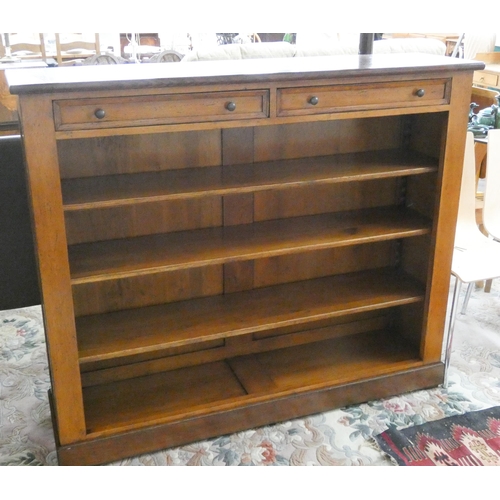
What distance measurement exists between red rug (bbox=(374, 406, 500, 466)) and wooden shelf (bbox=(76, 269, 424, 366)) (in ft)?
1.36

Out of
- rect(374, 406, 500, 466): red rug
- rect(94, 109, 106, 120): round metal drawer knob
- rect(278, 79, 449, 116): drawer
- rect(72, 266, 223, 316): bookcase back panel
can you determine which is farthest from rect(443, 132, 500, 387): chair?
rect(94, 109, 106, 120): round metal drawer knob

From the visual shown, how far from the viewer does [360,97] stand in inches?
66.1

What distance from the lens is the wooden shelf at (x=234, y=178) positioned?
5.17 feet

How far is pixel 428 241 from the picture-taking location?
2.04 meters

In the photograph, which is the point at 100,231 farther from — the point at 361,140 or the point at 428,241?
the point at 428,241

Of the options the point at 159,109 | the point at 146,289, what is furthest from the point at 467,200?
the point at 159,109

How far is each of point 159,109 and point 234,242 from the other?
1.67ft

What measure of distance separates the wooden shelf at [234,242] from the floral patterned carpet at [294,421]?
596 mm

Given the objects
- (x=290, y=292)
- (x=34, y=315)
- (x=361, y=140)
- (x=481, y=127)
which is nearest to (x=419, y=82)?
(x=361, y=140)

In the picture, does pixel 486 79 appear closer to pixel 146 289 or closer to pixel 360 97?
pixel 360 97

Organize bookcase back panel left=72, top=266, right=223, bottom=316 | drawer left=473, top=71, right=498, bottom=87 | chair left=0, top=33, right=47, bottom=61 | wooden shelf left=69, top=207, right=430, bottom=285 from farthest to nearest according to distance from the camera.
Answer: chair left=0, top=33, right=47, bottom=61 → drawer left=473, top=71, right=498, bottom=87 → bookcase back panel left=72, top=266, right=223, bottom=316 → wooden shelf left=69, top=207, right=430, bottom=285

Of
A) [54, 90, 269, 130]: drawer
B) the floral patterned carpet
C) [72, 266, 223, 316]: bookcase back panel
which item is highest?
[54, 90, 269, 130]: drawer

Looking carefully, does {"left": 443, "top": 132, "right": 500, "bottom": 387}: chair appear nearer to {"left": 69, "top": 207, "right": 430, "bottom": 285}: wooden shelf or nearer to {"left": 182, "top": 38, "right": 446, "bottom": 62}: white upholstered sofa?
{"left": 69, "top": 207, "right": 430, "bottom": 285}: wooden shelf

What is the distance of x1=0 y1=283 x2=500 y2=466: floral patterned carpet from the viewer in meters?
1.80
